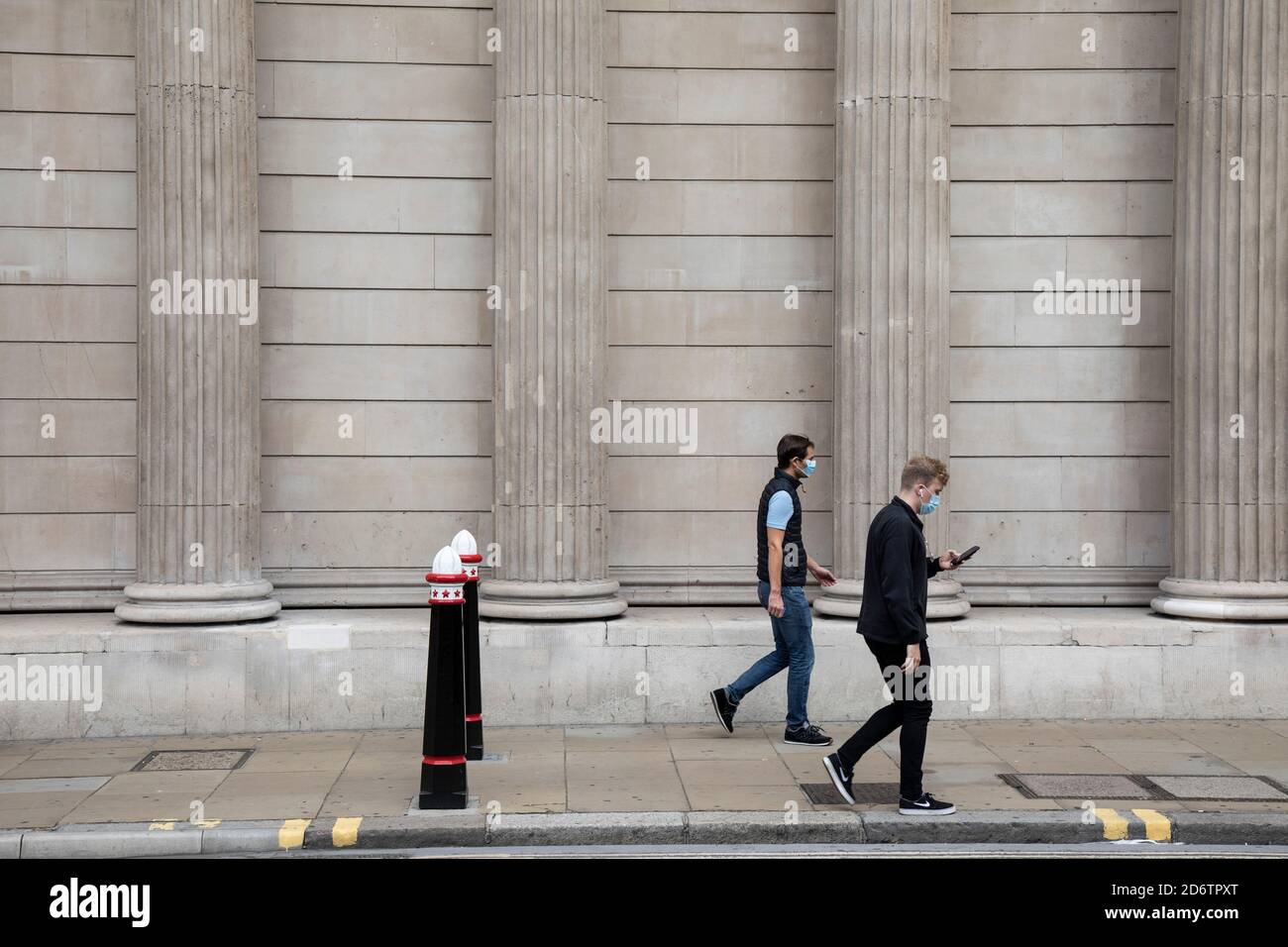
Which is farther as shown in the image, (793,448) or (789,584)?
(789,584)

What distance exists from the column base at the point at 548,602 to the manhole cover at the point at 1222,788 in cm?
427

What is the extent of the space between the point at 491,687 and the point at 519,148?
4.22m

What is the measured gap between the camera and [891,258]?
424 inches

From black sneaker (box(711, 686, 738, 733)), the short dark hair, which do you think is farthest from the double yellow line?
the short dark hair

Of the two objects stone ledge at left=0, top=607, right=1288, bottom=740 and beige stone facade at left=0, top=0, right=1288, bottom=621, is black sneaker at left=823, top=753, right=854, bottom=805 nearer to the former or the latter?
stone ledge at left=0, top=607, right=1288, bottom=740

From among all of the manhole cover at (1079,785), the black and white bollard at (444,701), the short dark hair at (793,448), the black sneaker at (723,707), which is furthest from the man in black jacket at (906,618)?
the black and white bollard at (444,701)

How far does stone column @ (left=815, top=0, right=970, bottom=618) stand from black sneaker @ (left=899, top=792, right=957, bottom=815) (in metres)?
3.05

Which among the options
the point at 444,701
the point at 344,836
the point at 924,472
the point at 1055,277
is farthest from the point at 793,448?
the point at 344,836

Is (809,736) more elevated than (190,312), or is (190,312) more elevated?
(190,312)

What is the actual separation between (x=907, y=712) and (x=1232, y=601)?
447cm

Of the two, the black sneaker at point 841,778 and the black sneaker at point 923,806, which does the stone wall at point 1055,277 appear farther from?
the black sneaker at point 923,806

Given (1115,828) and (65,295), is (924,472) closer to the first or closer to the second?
(1115,828)

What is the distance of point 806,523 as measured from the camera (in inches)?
452

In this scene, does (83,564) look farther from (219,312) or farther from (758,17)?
(758,17)
